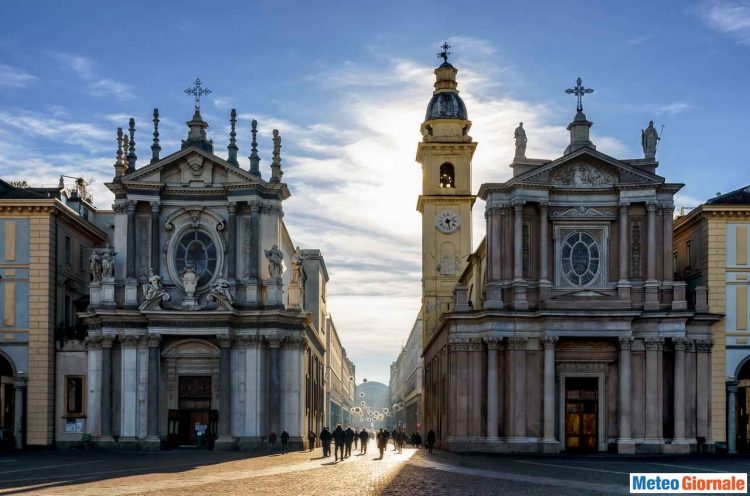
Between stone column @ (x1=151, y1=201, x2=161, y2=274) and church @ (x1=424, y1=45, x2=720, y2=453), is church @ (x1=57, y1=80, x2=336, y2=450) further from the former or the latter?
church @ (x1=424, y1=45, x2=720, y2=453)

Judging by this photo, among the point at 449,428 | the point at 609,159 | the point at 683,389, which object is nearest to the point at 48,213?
the point at 449,428

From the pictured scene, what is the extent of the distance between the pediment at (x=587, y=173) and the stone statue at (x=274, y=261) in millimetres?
14456

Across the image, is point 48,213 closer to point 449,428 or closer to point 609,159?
point 449,428

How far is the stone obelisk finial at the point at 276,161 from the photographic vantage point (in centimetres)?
6540

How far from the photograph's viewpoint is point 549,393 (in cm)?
5834

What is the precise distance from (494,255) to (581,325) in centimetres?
592

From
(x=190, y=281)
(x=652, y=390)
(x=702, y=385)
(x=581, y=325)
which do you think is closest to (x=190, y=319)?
(x=190, y=281)

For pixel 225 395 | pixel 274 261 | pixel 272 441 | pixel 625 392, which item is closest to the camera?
pixel 625 392

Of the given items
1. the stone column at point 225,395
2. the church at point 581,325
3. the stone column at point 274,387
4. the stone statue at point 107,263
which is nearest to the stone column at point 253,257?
the stone column at point 274,387

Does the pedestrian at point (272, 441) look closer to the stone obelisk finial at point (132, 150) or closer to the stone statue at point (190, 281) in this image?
the stone statue at point (190, 281)

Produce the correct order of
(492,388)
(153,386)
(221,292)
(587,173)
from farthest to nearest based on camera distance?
(221,292) < (153,386) < (587,173) < (492,388)

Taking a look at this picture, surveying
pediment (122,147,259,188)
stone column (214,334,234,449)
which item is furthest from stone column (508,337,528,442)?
pediment (122,147,259,188)

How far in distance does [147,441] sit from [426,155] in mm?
34584

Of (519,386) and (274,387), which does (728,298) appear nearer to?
(519,386)
